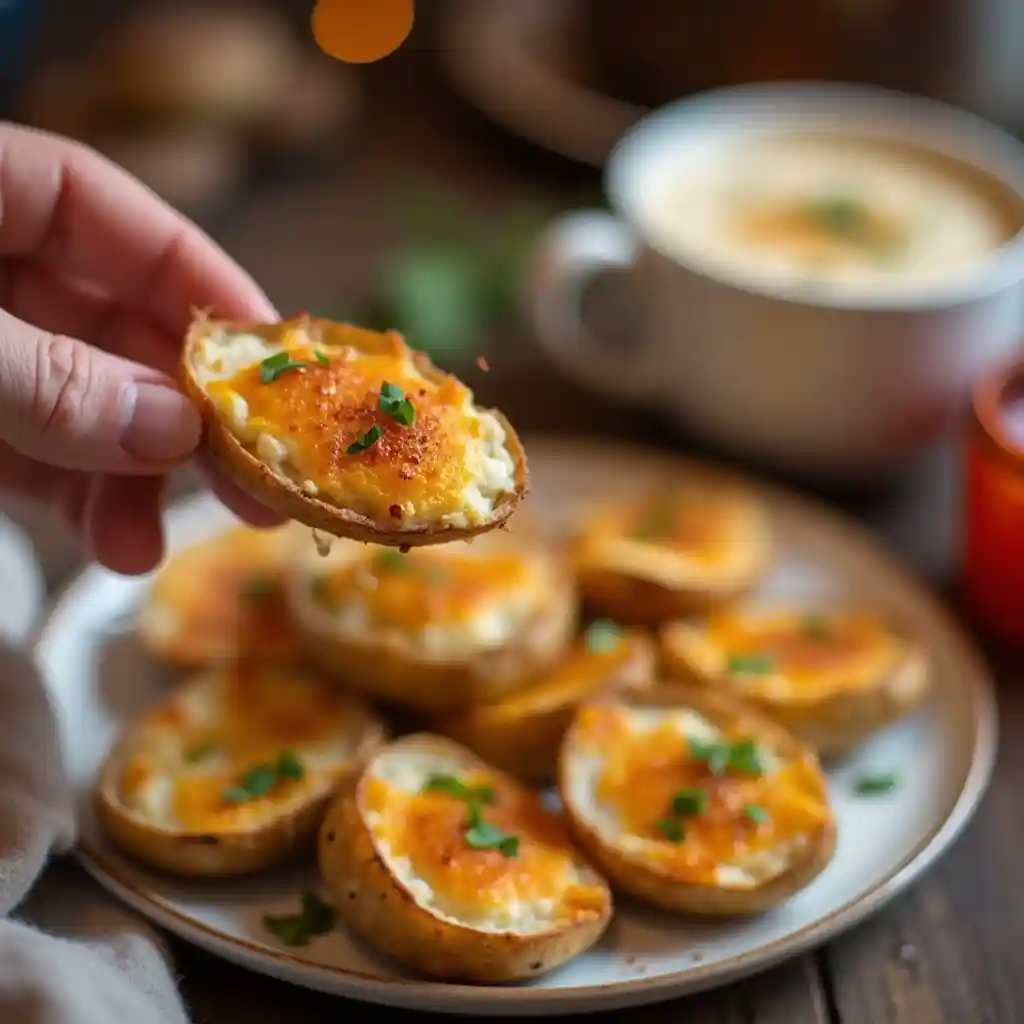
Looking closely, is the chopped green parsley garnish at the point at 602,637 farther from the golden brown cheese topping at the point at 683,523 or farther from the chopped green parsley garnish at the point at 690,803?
the chopped green parsley garnish at the point at 690,803

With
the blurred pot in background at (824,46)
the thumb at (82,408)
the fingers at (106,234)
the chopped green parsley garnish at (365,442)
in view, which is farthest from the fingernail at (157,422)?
the blurred pot in background at (824,46)

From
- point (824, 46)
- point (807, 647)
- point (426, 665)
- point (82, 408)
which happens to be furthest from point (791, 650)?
point (824, 46)

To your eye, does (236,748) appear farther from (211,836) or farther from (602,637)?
(602,637)

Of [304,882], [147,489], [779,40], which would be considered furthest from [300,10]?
[304,882]

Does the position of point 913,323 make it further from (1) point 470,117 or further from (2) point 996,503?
(1) point 470,117

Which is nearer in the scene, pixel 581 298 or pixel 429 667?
pixel 429 667

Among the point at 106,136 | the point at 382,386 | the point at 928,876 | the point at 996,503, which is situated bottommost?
the point at 106,136

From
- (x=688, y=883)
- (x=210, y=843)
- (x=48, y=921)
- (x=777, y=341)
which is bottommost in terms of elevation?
(x=48, y=921)
